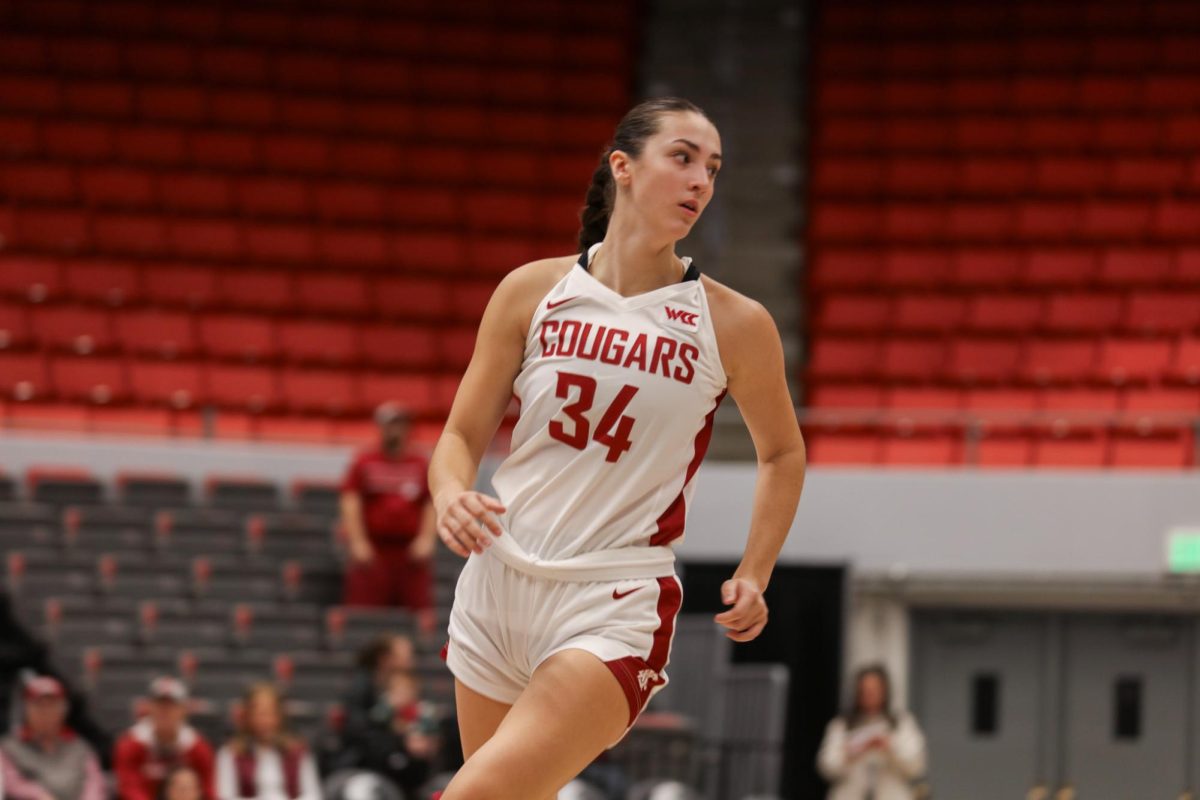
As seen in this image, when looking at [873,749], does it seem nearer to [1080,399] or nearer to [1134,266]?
[1080,399]

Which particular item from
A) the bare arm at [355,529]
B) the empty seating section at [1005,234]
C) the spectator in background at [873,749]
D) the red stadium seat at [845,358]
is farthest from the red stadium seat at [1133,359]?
the bare arm at [355,529]

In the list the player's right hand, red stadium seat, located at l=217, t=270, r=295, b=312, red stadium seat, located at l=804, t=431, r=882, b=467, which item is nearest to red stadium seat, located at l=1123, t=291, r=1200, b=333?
red stadium seat, located at l=804, t=431, r=882, b=467

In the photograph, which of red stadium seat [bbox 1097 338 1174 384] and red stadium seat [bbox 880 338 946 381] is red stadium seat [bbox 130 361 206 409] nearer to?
red stadium seat [bbox 880 338 946 381]

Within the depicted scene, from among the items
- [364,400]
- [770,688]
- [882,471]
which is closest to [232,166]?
[364,400]

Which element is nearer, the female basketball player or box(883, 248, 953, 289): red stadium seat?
the female basketball player

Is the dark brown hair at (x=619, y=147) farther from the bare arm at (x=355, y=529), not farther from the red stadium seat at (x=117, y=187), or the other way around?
the red stadium seat at (x=117, y=187)

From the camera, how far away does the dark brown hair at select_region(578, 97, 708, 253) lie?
3.32 meters

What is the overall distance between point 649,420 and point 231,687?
6.73m

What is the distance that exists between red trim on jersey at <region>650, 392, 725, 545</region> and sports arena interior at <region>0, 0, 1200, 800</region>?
488 cm

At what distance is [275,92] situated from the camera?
51.8 ft

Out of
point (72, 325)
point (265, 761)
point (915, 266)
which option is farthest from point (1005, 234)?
point (265, 761)

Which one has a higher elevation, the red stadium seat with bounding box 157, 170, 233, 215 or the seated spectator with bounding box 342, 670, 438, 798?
the red stadium seat with bounding box 157, 170, 233, 215

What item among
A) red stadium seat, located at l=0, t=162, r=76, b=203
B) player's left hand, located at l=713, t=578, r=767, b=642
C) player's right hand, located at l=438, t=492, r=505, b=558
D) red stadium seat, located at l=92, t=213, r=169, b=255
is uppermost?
red stadium seat, located at l=0, t=162, r=76, b=203

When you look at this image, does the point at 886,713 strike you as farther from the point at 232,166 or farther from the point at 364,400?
the point at 232,166
